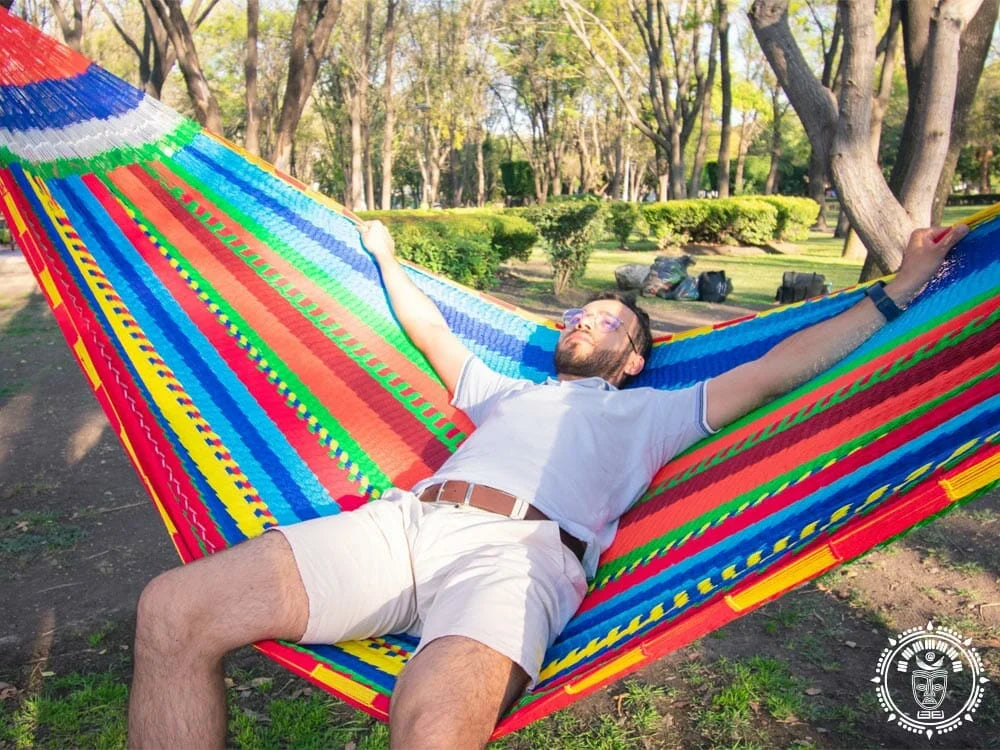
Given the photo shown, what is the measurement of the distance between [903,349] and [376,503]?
3.34 ft

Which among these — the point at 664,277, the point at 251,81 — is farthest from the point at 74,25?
the point at 664,277

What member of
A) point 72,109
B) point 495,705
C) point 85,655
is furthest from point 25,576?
point 495,705

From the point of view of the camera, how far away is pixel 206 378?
2.16 meters

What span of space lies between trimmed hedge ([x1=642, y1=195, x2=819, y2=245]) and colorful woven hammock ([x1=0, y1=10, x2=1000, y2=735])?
10.8 m

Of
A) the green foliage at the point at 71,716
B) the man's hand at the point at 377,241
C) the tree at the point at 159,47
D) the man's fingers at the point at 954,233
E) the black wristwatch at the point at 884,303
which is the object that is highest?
the tree at the point at 159,47

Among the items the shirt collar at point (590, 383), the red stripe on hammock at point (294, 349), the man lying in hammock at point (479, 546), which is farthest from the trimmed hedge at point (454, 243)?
the man lying in hammock at point (479, 546)

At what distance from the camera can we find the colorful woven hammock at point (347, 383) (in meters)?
1.35

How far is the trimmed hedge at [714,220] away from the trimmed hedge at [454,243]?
433 centimetres

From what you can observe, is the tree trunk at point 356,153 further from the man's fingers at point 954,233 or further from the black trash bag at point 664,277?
the man's fingers at point 954,233

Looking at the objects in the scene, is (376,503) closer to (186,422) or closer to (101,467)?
(186,422)

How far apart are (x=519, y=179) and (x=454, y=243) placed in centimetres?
2941

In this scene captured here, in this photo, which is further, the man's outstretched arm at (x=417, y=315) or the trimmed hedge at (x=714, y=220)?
the trimmed hedge at (x=714, y=220)

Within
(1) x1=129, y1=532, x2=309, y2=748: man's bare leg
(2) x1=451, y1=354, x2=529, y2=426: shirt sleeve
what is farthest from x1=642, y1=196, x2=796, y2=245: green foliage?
(1) x1=129, y1=532, x2=309, y2=748: man's bare leg

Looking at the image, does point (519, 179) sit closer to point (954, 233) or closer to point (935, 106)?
point (935, 106)
